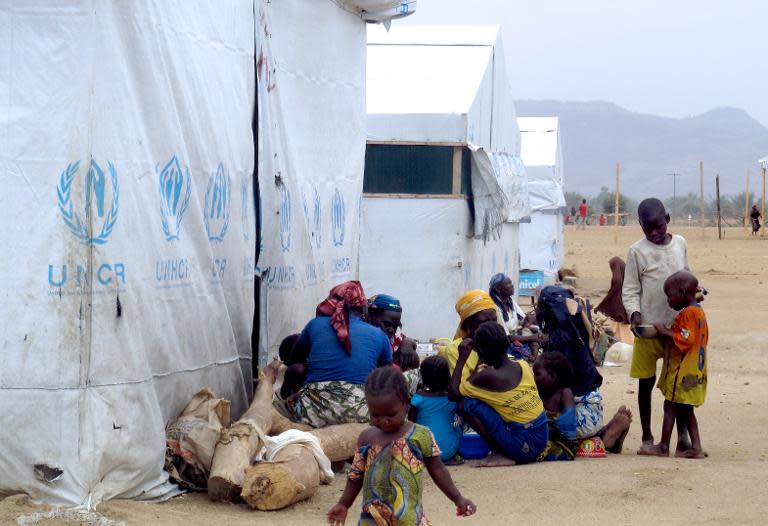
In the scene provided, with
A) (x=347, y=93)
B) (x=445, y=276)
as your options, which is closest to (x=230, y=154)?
(x=347, y=93)

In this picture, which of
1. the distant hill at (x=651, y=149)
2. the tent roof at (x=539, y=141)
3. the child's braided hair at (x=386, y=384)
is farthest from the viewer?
the distant hill at (x=651, y=149)

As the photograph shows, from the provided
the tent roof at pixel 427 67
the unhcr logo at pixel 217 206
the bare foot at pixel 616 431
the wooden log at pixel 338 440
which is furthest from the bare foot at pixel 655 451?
the tent roof at pixel 427 67

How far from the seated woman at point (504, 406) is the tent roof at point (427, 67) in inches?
224

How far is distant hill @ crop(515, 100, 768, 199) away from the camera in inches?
5463

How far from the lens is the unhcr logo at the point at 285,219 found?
7.36 meters

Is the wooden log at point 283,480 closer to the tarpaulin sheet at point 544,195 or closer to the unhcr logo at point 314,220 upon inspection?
the unhcr logo at point 314,220

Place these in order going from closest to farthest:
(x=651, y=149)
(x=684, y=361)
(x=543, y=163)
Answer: (x=684, y=361), (x=543, y=163), (x=651, y=149)

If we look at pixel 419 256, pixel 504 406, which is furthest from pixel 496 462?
pixel 419 256

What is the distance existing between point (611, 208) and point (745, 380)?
55.0 metres

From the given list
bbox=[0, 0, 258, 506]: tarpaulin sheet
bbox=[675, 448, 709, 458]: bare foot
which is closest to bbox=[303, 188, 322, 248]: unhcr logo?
bbox=[0, 0, 258, 506]: tarpaulin sheet

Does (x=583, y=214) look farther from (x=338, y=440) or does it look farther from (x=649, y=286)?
(x=338, y=440)

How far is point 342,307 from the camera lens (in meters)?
6.77

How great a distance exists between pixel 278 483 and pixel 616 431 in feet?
8.58

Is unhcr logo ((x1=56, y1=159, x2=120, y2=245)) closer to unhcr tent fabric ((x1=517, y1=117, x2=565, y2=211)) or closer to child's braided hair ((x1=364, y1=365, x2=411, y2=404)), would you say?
child's braided hair ((x1=364, y1=365, x2=411, y2=404))
